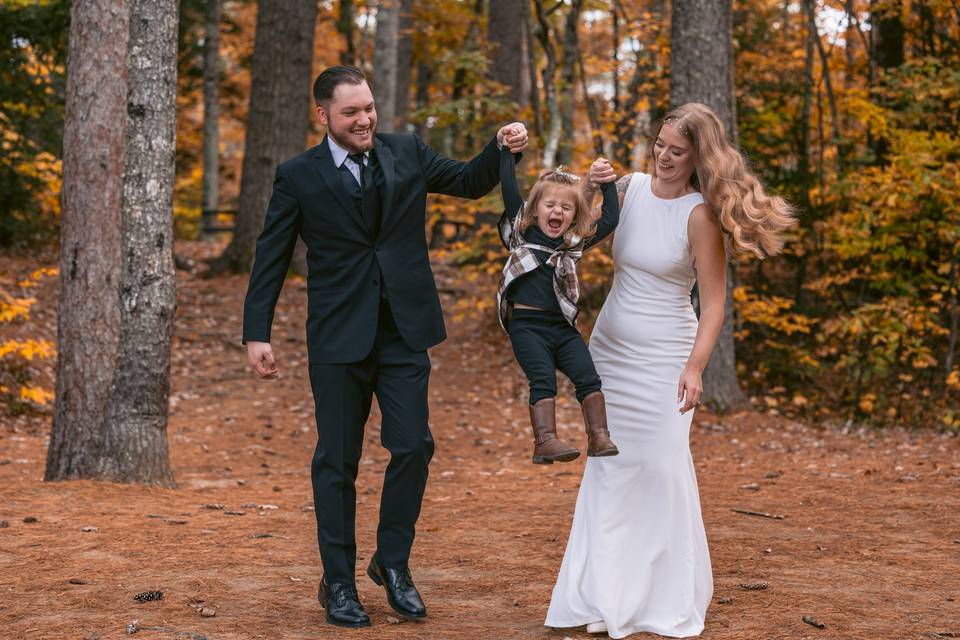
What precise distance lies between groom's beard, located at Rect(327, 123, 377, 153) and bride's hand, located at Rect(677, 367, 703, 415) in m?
1.68

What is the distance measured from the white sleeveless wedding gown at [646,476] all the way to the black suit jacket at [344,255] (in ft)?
2.61

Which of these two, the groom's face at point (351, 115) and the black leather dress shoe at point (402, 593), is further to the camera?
the black leather dress shoe at point (402, 593)

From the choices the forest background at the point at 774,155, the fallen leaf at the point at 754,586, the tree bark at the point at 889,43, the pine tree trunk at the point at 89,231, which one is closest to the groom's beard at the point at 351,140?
the fallen leaf at the point at 754,586

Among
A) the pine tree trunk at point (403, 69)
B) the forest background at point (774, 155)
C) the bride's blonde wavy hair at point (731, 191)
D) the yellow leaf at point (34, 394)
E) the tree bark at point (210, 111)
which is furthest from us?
the pine tree trunk at point (403, 69)

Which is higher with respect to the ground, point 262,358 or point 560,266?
point 560,266

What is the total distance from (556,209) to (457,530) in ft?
10.1

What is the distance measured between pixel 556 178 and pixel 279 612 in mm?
2366

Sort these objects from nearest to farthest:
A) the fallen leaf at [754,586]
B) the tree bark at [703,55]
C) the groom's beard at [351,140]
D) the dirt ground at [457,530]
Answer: the groom's beard at [351,140], the dirt ground at [457,530], the fallen leaf at [754,586], the tree bark at [703,55]

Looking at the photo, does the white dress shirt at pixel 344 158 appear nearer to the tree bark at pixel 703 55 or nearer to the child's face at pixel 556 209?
the child's face at pixel 556 209

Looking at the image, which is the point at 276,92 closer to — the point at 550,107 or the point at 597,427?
the point at 550,107

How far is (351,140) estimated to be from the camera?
4.72 m

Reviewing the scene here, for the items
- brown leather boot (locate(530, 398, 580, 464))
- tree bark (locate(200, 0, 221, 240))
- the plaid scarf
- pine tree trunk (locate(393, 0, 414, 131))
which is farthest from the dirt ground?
pine tree trunk (locate(393, 0, 414, 131))

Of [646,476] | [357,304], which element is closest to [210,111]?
[357,304]

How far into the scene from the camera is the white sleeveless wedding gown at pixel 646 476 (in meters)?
4.73
